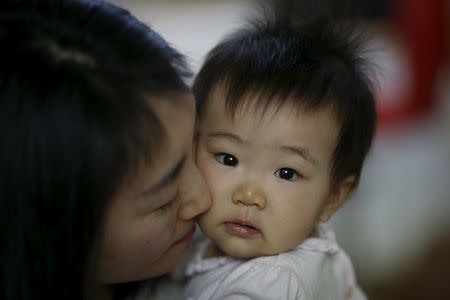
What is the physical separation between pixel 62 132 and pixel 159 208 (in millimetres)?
218

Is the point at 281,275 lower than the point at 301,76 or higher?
lower

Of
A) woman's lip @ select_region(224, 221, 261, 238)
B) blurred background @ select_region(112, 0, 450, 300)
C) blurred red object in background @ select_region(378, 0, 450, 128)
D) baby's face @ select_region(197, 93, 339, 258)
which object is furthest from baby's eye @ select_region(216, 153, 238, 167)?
blurred red object in background @ select_region(378, 0, 450, 128)

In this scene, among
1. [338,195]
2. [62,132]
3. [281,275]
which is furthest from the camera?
[338,195]

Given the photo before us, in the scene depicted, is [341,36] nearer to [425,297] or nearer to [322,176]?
[322,176]

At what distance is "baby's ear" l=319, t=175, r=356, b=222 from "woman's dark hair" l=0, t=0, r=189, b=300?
437 mm

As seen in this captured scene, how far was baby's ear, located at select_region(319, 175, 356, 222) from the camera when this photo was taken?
113 cm

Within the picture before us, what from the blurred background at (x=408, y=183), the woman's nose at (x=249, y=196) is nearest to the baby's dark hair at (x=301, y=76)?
the woman's nose at (x=249, y=196)

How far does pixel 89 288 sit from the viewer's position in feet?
3.08

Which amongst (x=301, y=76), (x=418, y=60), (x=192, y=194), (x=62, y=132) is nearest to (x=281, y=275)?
(x=192, y=194)

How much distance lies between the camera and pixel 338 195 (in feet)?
3.77

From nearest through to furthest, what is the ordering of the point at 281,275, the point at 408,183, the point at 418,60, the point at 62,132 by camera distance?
the point at 62,132 < the point at 281,275 < the point at 418,60 < the point at 408,183

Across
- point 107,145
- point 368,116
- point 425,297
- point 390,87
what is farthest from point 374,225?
point 107,145

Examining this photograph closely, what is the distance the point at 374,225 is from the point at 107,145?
1802mm

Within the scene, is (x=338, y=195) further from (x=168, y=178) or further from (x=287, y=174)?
(x=168, y=178)
